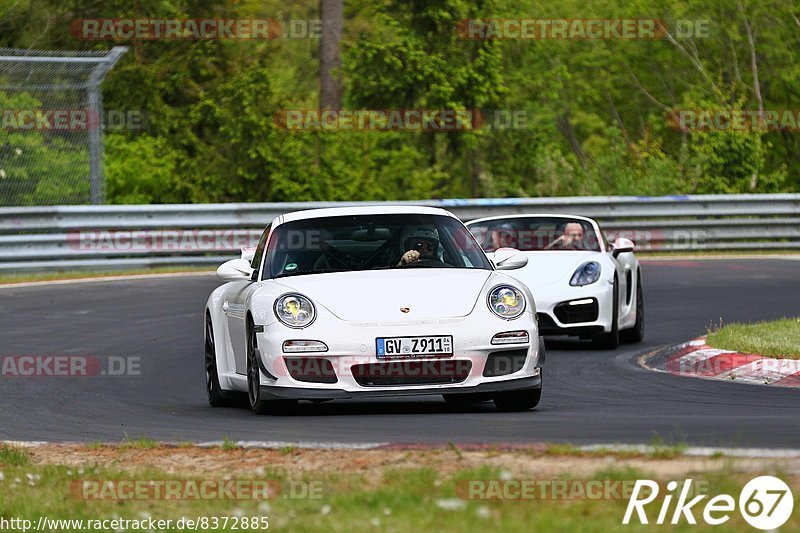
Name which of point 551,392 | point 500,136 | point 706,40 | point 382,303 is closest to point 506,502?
point 382,303

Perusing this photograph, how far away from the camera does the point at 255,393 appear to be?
984cm

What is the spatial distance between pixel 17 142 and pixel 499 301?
47.4ft

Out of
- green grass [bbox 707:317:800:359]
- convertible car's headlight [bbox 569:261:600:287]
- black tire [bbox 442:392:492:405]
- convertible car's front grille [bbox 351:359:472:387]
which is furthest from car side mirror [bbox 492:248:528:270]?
convertible car's headlight [bbox 569:261:600:287]

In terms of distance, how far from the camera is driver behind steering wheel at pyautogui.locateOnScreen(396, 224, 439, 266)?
10305 mm

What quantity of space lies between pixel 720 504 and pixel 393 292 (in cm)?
398

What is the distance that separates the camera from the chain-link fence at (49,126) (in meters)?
22.8

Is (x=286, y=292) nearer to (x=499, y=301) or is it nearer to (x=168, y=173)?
(x=499, y=301)

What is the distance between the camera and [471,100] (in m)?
36.7

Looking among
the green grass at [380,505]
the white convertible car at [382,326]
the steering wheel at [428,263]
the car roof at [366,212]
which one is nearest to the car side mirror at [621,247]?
the car roof at [366,212]

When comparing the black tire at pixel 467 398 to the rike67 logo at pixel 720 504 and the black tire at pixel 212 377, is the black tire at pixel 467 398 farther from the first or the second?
the rike67 logo at pixel 720 504

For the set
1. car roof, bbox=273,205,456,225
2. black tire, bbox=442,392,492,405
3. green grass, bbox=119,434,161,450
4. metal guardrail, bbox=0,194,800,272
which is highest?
car roof, bbox=273,205,456,225

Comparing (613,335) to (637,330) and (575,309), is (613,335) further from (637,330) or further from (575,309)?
(637,330)

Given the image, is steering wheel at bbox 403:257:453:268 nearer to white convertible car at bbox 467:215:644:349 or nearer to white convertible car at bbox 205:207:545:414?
white convertible car at bbox 205:207:545:414

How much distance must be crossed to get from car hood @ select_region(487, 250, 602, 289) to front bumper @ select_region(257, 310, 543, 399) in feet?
16.7
